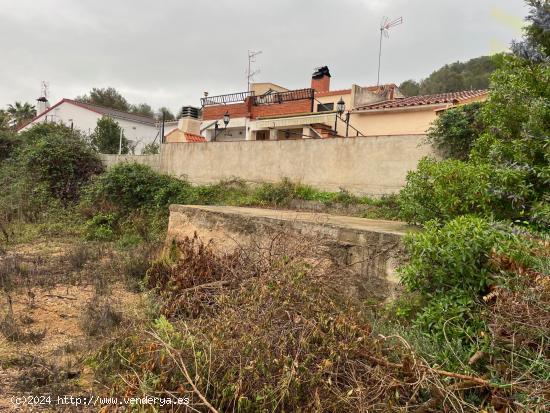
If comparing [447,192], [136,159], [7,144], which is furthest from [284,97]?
[447,192]

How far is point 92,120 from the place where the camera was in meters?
24.4

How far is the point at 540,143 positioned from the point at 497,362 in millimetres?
2435

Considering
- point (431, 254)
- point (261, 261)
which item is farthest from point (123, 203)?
point (431, 254)

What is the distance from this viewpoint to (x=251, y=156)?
1115 cm

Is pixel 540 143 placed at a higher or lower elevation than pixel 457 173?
higher

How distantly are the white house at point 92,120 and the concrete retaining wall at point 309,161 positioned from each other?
12.8 metres

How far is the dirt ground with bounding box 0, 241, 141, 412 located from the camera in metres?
3.12

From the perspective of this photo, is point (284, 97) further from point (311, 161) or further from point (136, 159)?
point (311, 161)

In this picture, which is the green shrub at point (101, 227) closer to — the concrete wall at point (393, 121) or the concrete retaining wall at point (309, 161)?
the concrete retaining wall at point (309, 161)

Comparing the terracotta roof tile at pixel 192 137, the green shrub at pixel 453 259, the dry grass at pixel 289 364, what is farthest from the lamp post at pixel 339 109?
the dry grass at pixel 289 364

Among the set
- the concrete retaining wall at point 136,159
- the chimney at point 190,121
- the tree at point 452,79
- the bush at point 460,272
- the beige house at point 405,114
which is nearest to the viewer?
the bush at point 460,272

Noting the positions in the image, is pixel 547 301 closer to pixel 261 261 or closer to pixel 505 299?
pixel 505 299

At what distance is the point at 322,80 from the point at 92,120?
14452 millimetres

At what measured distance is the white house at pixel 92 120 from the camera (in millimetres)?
24453
